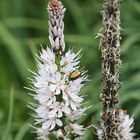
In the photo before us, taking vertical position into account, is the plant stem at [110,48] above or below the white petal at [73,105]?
above

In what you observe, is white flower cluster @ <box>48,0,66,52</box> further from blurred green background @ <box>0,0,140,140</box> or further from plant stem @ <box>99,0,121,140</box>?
blurred green background @ <box>0,0,140,140</box>

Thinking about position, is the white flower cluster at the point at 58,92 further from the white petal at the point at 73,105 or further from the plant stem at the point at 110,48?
the plant stem at the point at 110,48

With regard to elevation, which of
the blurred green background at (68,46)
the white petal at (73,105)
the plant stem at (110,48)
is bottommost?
the white petal at (73,105)

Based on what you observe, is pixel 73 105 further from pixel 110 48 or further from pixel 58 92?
pixel 110 48

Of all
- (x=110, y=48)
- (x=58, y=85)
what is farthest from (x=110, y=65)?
(x=58, y=85)

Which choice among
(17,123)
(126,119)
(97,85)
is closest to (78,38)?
(97,85)

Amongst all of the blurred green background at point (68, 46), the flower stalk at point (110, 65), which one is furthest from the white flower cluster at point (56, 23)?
the blurred green background at point (68, 46)

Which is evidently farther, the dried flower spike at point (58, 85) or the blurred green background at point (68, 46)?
the blurred green background at point (68, 46)
